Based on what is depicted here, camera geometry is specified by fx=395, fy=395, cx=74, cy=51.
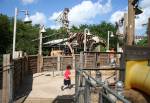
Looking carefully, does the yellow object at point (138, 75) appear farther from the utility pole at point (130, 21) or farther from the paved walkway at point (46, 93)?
the paved walkway at point (46, 93)

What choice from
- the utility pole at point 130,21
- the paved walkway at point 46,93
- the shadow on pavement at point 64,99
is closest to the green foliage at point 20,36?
the paved walkway at point 46,93

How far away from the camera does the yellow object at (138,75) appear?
14.8ft

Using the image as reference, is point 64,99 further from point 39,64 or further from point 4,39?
point 4,39

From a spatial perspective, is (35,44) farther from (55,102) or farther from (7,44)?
(55,102)

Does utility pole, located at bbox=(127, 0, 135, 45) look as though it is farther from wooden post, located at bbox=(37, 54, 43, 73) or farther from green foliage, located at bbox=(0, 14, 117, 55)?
green foliage, located at bbox=(0, 14, 117, 55)

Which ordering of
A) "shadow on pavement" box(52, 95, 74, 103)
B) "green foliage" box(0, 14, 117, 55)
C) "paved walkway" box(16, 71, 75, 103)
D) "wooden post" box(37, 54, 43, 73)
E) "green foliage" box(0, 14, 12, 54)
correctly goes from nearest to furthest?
"shadow on pavement" box(52, 95, 74, 103), "paved walkway" box(16, 71, 75, 103), "wooden post" box(37, 54, 43, 73), "green foliage" box(0, 14, 12, 54), "green foliage" box(0, 14, 117, 55)

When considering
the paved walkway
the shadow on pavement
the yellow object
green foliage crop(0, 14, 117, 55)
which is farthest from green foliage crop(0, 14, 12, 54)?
the yellow object

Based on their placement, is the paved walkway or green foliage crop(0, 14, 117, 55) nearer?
the paved walkway

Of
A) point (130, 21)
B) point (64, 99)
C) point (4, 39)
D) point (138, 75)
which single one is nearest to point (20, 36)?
point (4, 39)

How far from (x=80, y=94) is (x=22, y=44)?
43.6 m

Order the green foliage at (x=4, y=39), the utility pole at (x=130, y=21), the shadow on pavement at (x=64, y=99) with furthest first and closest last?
the green foliage at (x=4, y=39) → the shadow on pavement at (x=64, y=99) → the utility pole at (x=130, y=21)

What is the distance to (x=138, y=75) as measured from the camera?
4816 mm

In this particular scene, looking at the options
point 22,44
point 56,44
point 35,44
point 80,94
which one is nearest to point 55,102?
point 80,94

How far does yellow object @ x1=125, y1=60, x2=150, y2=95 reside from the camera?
4523mm
